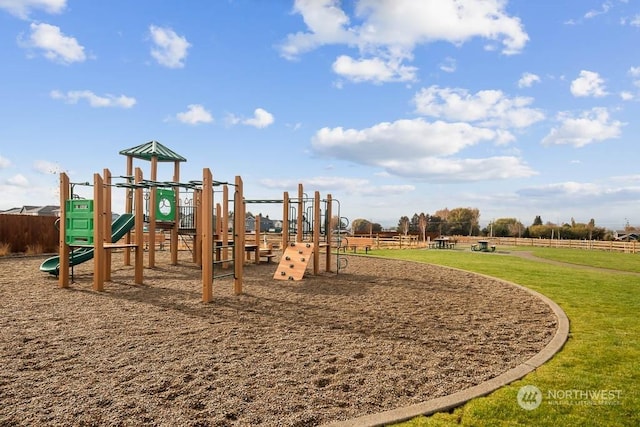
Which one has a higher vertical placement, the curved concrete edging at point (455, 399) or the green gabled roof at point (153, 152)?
the green gabled roof at point (153, 152)

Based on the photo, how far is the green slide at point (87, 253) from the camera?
1070 centimetres

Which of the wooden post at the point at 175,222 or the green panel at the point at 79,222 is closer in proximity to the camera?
the green panel at the point at 79,222

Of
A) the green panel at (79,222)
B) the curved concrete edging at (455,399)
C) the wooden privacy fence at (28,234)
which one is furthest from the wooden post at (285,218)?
the wooden privacy fence at (28,234)

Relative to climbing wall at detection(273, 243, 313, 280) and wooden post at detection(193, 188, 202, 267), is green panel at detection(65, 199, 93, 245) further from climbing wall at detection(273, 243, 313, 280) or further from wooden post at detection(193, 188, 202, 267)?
climbing wall at detection(273, 243, 313, 280)

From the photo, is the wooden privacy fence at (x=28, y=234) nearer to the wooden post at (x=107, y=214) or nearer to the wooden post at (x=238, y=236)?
the wooden post at (x=107, y=214)

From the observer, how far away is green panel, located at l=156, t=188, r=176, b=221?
12.6 m

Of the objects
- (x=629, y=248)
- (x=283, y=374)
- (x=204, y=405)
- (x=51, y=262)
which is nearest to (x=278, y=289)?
(x=283, y=374)

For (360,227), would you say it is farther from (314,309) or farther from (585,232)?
(314,309)

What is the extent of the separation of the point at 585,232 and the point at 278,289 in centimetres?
5650

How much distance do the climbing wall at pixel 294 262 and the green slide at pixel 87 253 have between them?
431 centimetres

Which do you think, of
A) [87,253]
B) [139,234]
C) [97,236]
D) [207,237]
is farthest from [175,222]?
[207,237]

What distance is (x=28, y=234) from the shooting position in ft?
63.9

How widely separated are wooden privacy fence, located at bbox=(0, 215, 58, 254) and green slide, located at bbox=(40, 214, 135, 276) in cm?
925

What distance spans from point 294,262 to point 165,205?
4682 mm
